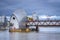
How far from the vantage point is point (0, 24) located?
13852 millimetres

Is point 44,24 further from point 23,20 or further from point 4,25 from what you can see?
point 4,25

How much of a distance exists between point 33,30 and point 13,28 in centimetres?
134

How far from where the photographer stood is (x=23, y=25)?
16.3m

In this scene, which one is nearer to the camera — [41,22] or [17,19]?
[41,22]

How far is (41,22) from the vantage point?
15867 millimetres

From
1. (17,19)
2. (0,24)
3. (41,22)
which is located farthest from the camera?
(17,19)

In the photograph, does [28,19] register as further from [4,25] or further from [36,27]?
[4,25]

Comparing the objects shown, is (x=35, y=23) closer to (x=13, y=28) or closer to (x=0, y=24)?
(x=13, y=28)

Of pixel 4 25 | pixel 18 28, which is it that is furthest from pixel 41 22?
pixel 4 25

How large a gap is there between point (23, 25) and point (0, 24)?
9.00 ft

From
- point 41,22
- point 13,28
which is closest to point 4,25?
point 13,28

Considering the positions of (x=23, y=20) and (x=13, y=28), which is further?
(x=23, y=20)

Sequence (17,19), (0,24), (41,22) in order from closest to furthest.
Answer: (0,24)
(41,22)
(17,19)

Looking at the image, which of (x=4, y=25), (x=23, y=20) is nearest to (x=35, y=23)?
(x=23, y=20)
